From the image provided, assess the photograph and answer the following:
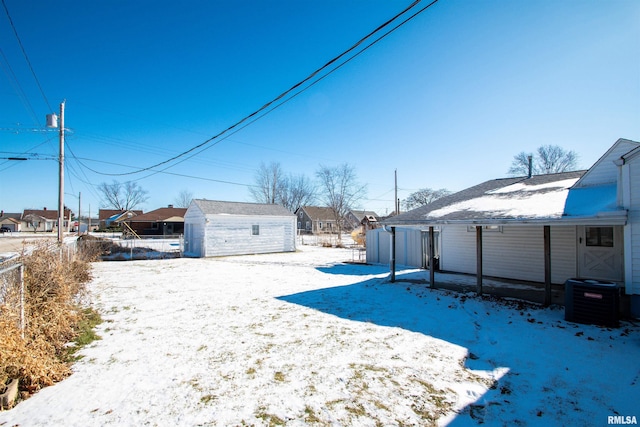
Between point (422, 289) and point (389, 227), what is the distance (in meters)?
2.74

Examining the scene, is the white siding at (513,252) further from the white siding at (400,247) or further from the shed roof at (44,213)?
the shed roof at (44,213)

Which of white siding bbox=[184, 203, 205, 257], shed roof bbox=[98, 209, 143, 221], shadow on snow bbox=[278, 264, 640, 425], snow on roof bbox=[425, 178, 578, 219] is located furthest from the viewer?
shed roof bbox=[98, 209, 143, 221]

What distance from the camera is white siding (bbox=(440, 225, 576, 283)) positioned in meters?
9.12

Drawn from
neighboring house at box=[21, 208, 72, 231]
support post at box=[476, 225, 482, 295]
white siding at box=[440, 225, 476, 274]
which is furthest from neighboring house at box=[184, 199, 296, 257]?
neighboring house at box=[21, 208, 72, 231]

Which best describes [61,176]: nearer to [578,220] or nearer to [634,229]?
[578,220]

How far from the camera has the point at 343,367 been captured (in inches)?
163

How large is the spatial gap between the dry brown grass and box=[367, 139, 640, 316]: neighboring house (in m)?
8.48

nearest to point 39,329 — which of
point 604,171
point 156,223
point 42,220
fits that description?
point 604,171

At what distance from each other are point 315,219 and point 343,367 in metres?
50.4

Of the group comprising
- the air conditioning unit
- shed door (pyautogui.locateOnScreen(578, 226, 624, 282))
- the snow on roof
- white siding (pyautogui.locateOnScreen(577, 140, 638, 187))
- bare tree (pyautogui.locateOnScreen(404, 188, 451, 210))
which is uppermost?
bare tree (pyautogui.locateOnScreen(404, 188, 451, 210))

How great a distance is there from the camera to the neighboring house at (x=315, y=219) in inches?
2133

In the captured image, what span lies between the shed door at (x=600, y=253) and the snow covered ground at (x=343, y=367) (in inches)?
132

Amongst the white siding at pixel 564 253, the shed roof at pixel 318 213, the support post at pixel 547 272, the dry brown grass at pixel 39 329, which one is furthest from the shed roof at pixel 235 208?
the shed roof at pixel 318 213

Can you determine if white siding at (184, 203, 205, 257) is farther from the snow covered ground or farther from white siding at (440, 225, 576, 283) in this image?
white siding at (440, 225, 576, 283)
